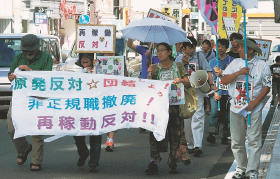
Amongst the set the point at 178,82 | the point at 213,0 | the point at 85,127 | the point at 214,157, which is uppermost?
the point at 213,0

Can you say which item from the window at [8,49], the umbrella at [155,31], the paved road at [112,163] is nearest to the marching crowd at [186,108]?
the paved road at [112,163]

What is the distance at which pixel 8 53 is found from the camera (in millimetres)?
16625

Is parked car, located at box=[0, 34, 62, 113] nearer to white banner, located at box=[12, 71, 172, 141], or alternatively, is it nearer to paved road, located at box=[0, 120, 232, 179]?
paved road, located at box=[0, 120, 232, 179]

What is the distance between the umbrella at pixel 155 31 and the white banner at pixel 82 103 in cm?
121

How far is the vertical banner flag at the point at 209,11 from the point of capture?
15.7m

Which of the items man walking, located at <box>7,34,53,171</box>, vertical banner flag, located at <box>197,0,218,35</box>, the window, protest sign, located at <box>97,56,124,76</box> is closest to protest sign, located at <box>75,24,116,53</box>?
protest sign, located at <box>97,56,124,76</box>

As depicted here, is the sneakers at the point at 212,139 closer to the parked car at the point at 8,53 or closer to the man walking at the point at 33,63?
the man walking at the point at 33,63

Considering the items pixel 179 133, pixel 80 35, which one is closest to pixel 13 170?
pixel 179 133

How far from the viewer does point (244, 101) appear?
842 centimetres

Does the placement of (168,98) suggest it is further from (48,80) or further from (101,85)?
(48,80)

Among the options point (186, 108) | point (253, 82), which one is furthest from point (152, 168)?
point (253, 82)

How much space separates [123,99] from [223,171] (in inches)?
66.3

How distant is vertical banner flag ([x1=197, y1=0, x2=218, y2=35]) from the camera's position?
51.5 feet

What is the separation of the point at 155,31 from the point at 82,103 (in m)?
1.92
